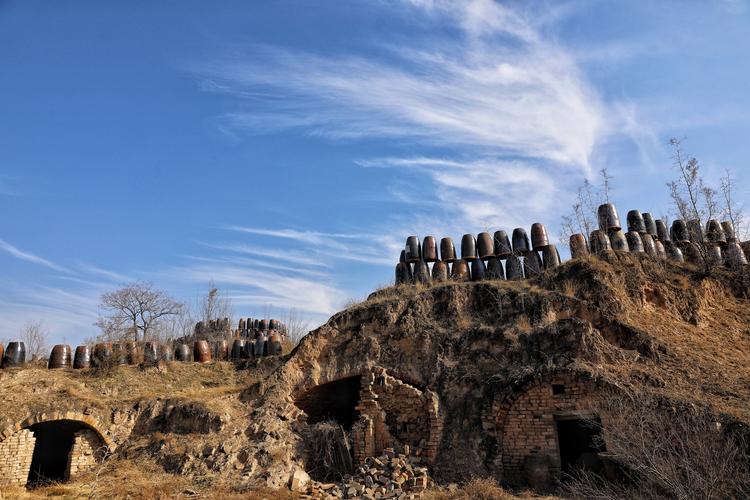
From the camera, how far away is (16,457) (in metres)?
12.6

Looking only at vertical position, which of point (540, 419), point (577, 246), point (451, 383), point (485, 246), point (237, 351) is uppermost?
point (485, 246)

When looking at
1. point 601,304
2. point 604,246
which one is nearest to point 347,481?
Result: point 601,304

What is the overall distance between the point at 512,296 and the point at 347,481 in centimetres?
593

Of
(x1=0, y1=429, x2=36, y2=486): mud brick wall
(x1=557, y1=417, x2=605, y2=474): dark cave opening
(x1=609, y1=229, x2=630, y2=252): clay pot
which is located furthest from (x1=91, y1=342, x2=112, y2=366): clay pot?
(x1=609, y1=229, x2=630, y2=252): clay pot

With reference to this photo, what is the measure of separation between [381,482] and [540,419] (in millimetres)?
3349

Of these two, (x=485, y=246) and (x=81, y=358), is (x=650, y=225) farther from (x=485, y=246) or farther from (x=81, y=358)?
(x=81, y=358)

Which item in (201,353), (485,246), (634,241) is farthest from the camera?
(201,353)

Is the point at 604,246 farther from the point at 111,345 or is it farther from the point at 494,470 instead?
the point at 111,345

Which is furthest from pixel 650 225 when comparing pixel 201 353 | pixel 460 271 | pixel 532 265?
pixel 201 353

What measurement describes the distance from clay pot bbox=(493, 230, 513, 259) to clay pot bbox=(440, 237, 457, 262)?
1.29 metres

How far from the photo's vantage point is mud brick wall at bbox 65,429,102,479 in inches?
490

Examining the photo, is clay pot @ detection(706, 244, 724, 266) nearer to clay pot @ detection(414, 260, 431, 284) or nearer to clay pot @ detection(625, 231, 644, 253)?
clay pot @ detection(625, 231, 644, 253)

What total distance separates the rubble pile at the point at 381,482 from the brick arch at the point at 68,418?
5.90 m

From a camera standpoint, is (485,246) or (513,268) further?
(485,246)
